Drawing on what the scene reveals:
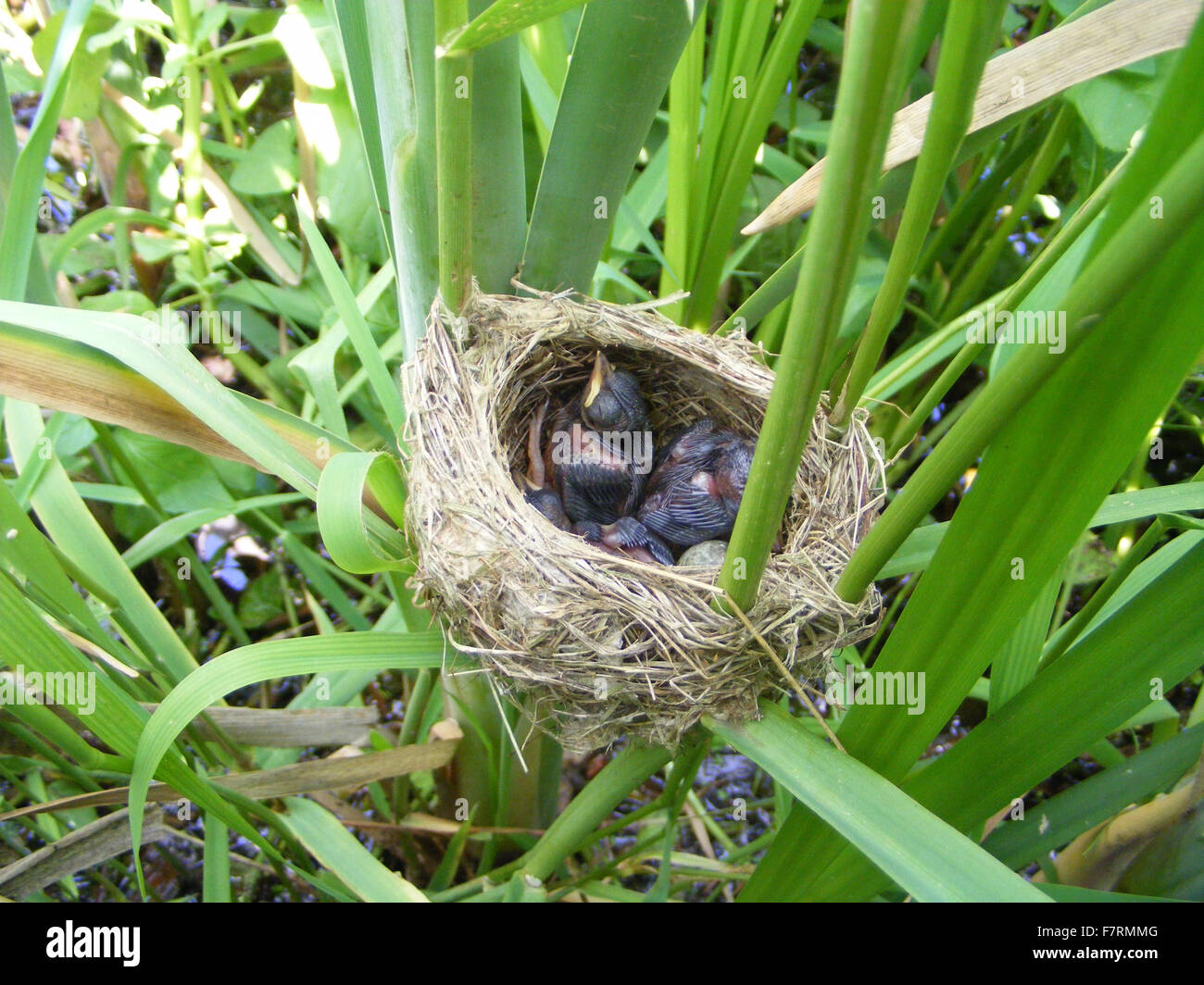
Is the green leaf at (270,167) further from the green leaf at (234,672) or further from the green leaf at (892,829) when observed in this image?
the green leaf at (892,829)

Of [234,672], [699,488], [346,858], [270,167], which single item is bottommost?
[346,858]

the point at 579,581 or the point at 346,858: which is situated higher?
the point at 579,581

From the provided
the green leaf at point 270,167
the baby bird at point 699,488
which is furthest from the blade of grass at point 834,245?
the green leaf at point 270,167

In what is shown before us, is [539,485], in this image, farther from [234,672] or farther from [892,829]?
[892,829]

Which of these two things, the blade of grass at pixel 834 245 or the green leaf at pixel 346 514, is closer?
the blade of grass at pixel 834 245

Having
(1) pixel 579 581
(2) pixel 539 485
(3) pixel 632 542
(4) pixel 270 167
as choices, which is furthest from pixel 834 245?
(4) pixel 270 167

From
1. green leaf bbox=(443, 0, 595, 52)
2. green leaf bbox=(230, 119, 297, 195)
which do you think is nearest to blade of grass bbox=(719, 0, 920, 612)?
green leaf bbox=(443, 0, 595, 52)
